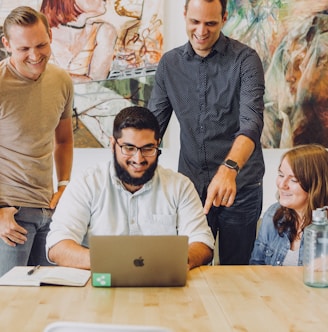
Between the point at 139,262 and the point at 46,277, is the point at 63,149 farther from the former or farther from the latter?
the point at 139,262

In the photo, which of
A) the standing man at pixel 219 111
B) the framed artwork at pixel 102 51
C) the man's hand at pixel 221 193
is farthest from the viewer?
the framed artwork at pixel 102 51

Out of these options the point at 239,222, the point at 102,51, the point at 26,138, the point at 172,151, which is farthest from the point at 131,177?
the point at 102,51

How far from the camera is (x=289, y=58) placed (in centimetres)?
338

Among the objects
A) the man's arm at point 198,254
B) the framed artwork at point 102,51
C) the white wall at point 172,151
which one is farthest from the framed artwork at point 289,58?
the man's arm at point 198,254

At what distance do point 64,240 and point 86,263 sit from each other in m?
0.20

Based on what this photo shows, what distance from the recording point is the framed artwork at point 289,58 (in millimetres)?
3324

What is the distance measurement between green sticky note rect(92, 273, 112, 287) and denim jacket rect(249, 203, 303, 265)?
2.73ft

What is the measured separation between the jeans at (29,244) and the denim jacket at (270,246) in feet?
3.00

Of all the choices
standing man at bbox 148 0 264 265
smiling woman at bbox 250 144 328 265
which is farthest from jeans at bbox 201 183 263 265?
smiling woman at bbox 250 144 328 265

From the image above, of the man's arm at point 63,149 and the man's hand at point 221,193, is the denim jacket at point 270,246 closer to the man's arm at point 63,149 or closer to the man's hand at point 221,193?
the man's hand at point 221,193

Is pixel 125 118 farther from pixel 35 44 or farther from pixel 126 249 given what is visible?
pixel 126 249

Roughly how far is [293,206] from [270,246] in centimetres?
21

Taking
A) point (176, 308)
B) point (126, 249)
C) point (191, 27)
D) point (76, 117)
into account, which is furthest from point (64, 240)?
point (76, 117)

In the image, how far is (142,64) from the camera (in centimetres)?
334
